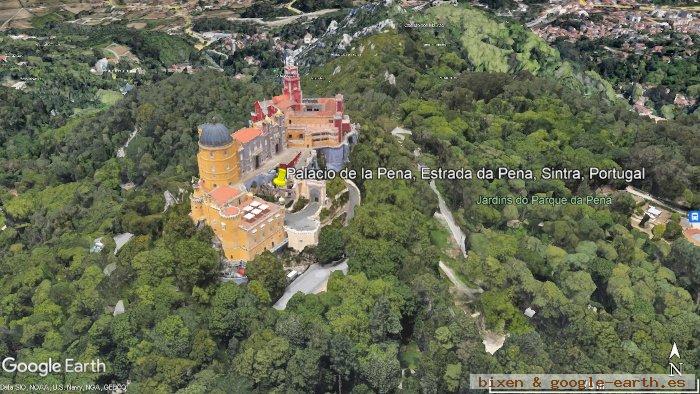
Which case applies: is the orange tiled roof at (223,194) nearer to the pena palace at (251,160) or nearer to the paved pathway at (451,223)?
the pena palace at (251,160)

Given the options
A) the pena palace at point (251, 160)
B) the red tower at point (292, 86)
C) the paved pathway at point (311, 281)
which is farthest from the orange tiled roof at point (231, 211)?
the red tower at point (292, 86)

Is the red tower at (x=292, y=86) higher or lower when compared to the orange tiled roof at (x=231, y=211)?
higher

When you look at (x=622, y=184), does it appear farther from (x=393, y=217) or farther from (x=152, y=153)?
(x=152, y=153)

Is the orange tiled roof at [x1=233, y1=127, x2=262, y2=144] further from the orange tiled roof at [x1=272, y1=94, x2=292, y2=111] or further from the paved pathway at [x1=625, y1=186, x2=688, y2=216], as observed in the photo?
the paved pathway at [x1=625, y1=186, x2=688, y2=216]

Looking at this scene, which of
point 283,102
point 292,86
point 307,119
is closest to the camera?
point 307,119

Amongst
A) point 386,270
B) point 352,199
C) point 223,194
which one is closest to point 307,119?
point 352,199

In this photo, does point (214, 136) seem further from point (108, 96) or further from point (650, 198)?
point (108, 96)
